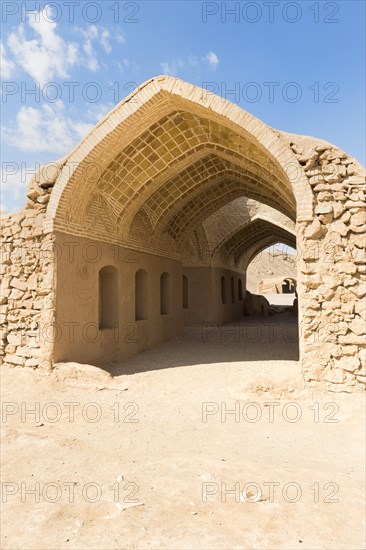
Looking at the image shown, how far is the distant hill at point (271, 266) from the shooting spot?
4994cm

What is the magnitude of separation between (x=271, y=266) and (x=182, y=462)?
51.3m

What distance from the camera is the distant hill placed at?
164ft

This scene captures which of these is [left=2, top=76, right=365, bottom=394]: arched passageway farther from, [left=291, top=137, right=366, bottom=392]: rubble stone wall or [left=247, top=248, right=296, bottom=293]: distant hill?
[left=247, top=248, right=296, bottom=293]: distant hill

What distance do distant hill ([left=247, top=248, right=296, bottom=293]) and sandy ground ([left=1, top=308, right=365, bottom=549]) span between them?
4069cm

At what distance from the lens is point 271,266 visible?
5378 cm

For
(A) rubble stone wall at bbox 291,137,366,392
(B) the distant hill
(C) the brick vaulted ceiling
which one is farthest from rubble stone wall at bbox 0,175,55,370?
(B) the distant hill

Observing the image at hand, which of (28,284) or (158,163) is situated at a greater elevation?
(158,163)

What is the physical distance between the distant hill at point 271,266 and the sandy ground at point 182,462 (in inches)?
1602

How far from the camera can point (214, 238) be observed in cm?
1622

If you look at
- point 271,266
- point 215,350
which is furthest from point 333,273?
point 271,266

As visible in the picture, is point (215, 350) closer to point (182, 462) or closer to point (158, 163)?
point (158, 163)

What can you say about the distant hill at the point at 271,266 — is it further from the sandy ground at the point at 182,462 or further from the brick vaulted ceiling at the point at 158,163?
the sandy ground at the point at 182,462

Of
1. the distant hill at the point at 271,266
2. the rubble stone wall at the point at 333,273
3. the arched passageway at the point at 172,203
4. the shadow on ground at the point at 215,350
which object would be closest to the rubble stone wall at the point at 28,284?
the arched passageway at the point at 172,203

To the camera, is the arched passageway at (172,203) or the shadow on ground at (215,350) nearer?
the arched passageway at (172,203)
